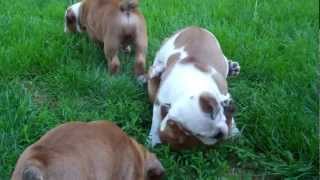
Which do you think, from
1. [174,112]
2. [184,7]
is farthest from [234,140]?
[184,7]

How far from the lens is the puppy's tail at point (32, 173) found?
294cm

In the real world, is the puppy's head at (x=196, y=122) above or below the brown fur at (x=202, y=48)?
below

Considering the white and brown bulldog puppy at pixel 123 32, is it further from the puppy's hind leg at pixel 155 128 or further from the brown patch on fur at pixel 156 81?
the puppy's hind leg at pixel 155 128

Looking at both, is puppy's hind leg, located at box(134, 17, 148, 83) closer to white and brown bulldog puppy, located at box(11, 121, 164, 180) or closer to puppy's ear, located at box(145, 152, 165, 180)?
puppy's ear, located at box(145, 152, 165, 180)

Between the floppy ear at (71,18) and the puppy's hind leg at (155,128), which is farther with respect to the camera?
the floppy ear at (71,18)

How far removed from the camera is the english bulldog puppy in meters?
4.07

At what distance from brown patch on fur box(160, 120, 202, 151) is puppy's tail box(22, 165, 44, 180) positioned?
1295 mm

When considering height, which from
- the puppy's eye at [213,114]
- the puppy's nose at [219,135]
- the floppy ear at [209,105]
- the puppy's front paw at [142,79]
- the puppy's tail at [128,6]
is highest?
the puppy's tail at [128,6]

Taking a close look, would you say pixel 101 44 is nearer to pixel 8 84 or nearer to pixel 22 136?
pixel 8 84

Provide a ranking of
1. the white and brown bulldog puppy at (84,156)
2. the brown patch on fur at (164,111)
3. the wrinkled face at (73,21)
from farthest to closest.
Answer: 1. the wrinkled face at (73,21)
2. the brown patch on fur at (164,111)
3. the white and brown bulldog puppy at (84,156)

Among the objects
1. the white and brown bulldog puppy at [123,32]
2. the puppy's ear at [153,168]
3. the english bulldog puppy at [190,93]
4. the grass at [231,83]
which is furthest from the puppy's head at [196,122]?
the white and brown bulldog puppy at [123,32]

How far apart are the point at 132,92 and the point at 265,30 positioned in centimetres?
159

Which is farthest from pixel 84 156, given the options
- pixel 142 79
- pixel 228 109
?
pixel 142 79

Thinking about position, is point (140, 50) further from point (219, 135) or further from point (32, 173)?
point (32, 173)
